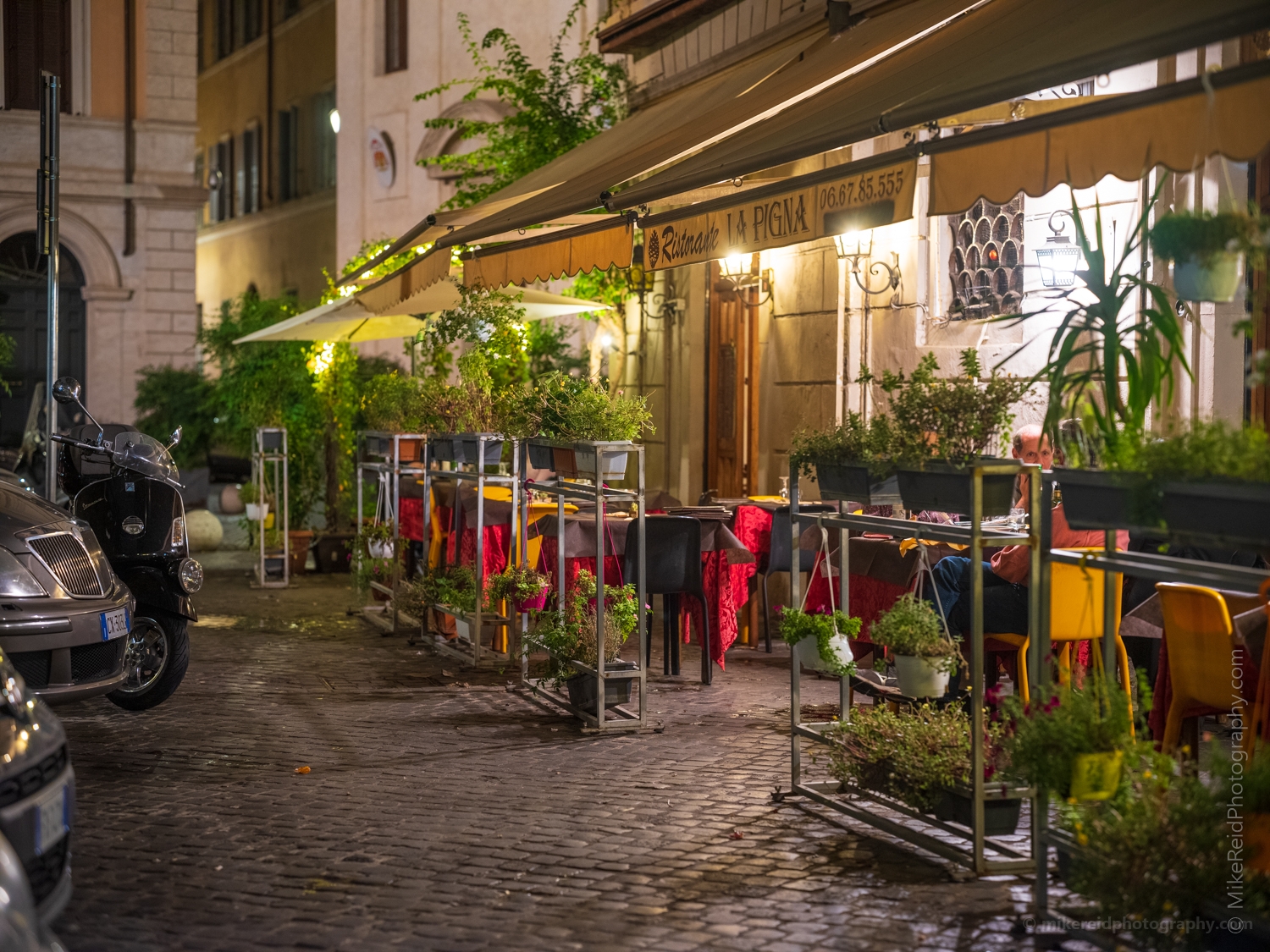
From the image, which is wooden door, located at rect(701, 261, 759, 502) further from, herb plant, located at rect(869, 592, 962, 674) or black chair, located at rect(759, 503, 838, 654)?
herb plant, located at rect(869, 592, 962, 674)

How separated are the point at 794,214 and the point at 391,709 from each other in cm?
347

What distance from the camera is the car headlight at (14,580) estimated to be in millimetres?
6230

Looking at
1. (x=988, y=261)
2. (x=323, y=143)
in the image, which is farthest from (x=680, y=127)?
(x=323, y=143)

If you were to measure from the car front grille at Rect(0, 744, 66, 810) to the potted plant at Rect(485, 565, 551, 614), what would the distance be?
13.9 ft

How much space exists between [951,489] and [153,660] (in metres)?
4.67

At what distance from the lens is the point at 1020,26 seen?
5637mm

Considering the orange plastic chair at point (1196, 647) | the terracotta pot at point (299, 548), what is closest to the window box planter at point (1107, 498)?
the orange plastic chair at point (1196, 647)

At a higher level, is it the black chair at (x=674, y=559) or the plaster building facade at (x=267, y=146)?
the plaster building facade at (x=267, y=146)

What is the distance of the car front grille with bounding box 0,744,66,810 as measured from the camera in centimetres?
370

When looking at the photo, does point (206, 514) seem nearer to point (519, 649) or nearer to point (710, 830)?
point (519, 649)

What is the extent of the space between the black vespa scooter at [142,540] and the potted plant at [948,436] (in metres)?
4.16

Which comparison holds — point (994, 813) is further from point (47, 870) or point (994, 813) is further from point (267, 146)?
point (267, 146)

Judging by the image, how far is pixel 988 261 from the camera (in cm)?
973

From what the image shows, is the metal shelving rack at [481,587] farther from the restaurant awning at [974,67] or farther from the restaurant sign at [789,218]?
the restaurant awning at [974,67]
